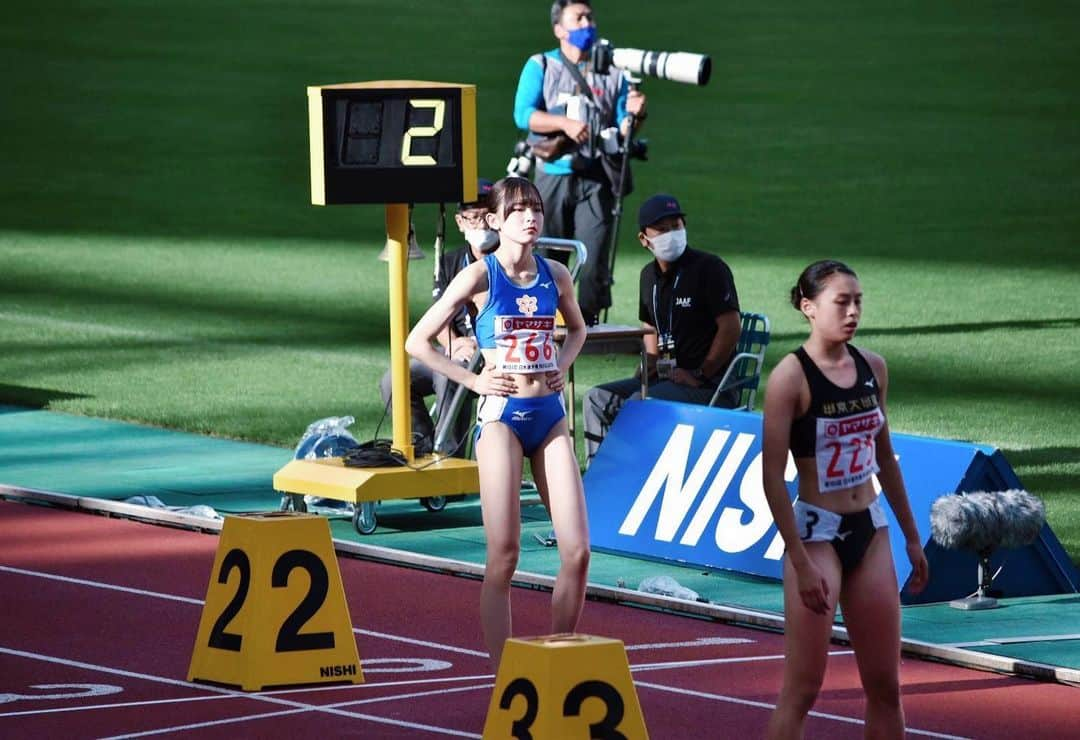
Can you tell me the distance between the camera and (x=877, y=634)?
23.8 feet

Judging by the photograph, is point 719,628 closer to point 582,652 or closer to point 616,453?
point 616,453

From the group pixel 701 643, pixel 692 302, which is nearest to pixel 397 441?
pixel 692 302

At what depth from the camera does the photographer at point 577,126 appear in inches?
612

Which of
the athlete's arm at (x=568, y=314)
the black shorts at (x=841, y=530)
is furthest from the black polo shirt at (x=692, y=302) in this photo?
the black shorts at (x=841, y=530)

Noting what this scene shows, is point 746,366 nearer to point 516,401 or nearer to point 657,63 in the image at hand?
point 657,63

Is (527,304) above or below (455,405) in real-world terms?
above

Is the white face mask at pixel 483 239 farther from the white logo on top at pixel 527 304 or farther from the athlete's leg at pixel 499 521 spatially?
the athlete's leg at pixel 499 521

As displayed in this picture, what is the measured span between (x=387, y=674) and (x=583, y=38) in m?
7.06

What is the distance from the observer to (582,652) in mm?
7102

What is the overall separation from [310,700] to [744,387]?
13.8 feet

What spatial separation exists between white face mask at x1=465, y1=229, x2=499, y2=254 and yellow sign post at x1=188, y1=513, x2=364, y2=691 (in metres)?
3.53

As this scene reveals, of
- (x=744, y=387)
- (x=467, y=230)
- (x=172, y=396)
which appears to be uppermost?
(x=467, y=230)

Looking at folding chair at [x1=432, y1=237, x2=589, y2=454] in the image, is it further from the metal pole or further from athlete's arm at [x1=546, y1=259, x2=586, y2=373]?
athlete's arm at [x1=546, y1=259, x2=586, y2=373]

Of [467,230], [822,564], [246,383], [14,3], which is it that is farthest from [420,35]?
[822,564]
